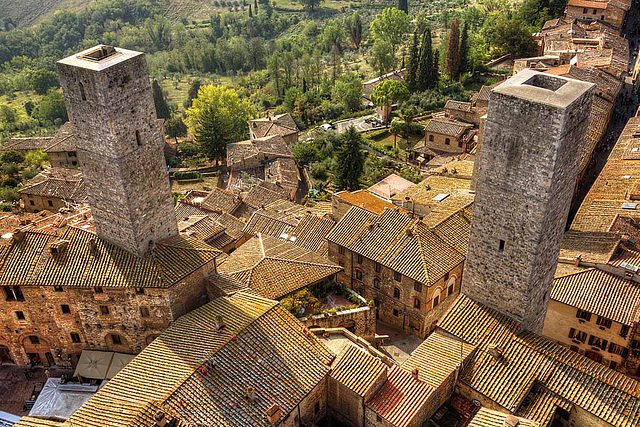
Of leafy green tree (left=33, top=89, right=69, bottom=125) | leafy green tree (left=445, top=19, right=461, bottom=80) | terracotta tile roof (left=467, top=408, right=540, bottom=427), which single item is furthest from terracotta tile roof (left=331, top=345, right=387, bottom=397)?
leafy green tree (left=33, top=89, right=69, bottom=125)

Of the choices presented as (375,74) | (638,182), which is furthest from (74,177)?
(375,74)

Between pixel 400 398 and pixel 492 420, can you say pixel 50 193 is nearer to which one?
pixel 400 398

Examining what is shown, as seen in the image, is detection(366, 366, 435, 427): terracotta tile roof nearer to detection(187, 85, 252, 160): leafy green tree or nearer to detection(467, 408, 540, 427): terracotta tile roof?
detection(467, 408, 540, 427): terracotta tile roof

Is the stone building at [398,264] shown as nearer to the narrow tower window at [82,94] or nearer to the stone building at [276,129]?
the narrow tower window at [82,94]

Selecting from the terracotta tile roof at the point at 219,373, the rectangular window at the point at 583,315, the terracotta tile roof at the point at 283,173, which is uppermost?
the terracotta tile roof at the point at 219,373

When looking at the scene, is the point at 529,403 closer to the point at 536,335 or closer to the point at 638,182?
the point at 536,335

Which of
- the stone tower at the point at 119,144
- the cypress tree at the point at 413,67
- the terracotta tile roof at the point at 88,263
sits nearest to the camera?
the stone tower at the point at 119,144

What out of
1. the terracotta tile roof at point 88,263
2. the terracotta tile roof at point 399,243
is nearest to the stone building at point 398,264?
the terracotta tile roof at point 399,243

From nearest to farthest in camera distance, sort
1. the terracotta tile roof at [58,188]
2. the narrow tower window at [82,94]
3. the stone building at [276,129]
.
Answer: the narrow tower window at [82,94], the terracotta tile roof at [58,188], the stone building at [276,129]
